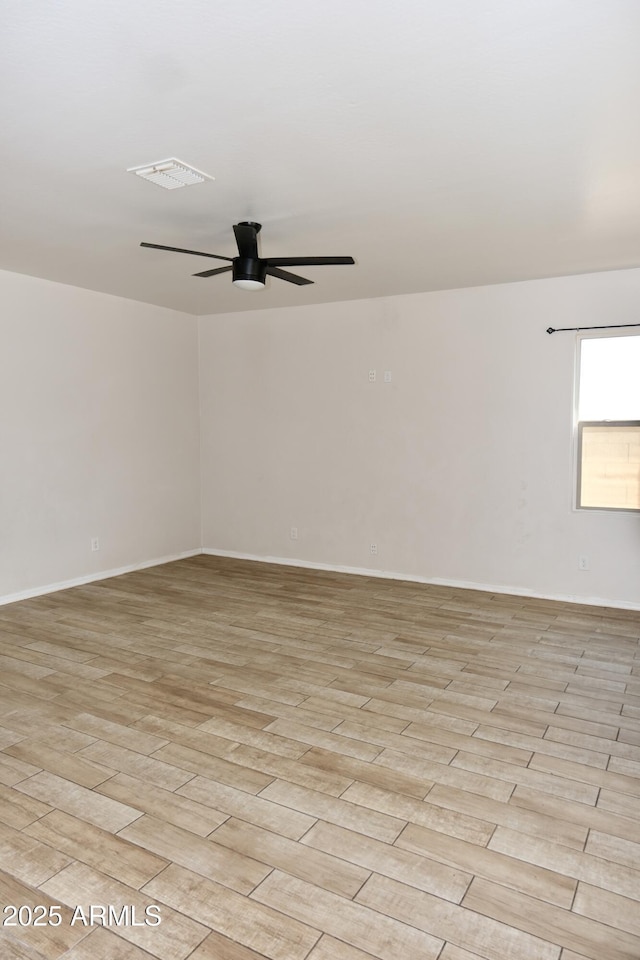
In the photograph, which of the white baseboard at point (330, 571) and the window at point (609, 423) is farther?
the white baseboard at point (330, 571)

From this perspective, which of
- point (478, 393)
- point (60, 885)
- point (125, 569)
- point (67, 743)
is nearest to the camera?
point (60, 885)

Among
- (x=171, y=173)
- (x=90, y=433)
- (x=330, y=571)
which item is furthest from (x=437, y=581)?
(x=171, y=173)

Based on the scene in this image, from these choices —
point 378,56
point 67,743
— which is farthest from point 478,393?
point 67,743

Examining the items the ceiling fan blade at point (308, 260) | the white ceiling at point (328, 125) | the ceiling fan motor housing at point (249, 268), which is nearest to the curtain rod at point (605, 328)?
the white ceiling at point (328, 125)

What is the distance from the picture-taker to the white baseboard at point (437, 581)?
521cm

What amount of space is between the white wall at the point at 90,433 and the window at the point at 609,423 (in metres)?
4.02

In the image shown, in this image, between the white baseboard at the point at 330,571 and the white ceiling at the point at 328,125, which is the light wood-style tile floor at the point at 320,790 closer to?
the white baseboard at the point at 330,571

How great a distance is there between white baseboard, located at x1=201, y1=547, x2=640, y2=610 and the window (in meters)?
0.77

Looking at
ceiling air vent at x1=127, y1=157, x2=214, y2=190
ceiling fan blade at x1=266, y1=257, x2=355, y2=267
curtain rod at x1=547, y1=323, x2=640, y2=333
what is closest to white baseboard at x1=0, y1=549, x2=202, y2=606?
ceiling fan blade at x1=266, y1=257, x2=355, y2=267

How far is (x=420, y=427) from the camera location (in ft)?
19.4

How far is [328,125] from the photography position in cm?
261

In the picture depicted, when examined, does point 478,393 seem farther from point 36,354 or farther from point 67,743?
point 67,743

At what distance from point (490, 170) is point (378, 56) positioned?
112 cm

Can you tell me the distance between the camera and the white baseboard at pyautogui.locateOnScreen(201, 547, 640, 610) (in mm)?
5215
